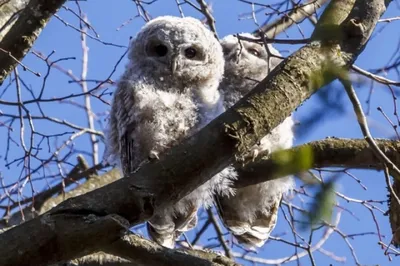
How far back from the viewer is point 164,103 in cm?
313

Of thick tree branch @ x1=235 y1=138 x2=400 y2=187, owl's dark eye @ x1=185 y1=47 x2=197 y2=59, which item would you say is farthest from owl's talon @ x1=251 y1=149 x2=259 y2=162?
owl's dark eye @ x1=185 y1=47 x2=197 y2=59

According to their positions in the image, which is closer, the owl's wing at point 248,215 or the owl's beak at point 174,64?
the owl's beak at point 174,64

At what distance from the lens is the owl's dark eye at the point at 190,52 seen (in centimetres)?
347

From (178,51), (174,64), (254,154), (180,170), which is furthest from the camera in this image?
(178,51)

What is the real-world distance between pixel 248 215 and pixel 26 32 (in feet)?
4.59

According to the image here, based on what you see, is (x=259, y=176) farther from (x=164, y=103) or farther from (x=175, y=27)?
(x=175, y=27)

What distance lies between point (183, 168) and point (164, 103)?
129cm

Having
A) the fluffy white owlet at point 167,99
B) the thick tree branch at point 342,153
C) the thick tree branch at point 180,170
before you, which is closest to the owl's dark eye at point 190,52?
the fluffy white owlet at point 167,99

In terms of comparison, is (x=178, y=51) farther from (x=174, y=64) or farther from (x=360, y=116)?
(x=360, y=116)

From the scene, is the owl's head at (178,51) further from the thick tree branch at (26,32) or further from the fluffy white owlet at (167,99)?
the thick tree branch at (26,32)

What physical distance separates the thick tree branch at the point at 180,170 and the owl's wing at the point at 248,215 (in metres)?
1.60

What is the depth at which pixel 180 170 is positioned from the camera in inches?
73.5

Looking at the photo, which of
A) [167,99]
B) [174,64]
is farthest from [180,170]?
[174,64]

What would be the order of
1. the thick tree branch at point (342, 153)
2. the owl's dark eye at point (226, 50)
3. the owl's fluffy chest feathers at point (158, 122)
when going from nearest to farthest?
the thick tree branch at point (342, 153)
the owl's fluffy chest feathers at point (158, 122)
the owl's dark eye at point (226, 50)
